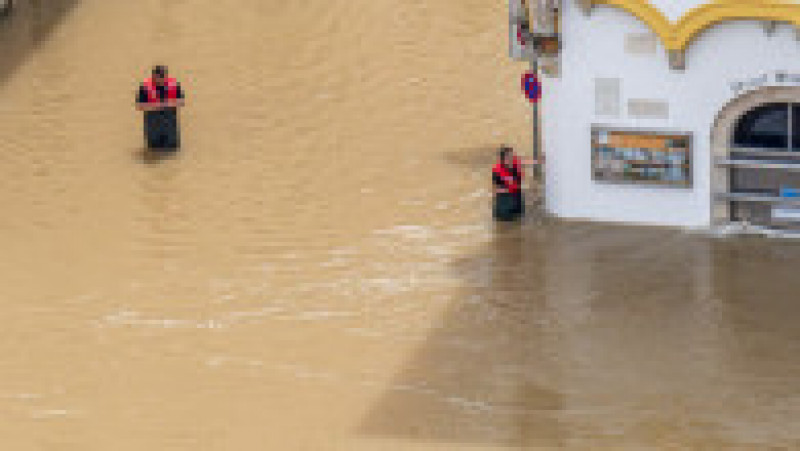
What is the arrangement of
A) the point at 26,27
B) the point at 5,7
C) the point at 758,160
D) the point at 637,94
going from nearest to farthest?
the point at 758,160 < the point at 637,94 < the point at 26,27 < the point at 5,7

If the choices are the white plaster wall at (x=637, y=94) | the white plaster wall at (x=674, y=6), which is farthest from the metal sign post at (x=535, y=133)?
the white plaster wall at (x=674, y=6)

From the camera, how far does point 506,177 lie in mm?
27594

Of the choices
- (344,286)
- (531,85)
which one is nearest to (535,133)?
(531,85)

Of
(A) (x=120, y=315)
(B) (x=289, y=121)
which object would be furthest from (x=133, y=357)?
(B) (x=289, y=121)

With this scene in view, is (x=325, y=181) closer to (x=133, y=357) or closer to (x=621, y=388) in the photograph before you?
(x=133, y=357)

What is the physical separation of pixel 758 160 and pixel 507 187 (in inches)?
141

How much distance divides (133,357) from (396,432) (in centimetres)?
412

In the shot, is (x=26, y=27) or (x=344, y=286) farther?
(x=26, y=27)

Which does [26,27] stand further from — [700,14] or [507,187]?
[700,14]

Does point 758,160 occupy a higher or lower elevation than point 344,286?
higher

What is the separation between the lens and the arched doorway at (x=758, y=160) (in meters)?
26.0

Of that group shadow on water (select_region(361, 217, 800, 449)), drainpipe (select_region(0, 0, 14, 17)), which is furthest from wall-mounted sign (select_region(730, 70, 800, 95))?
drainpipe (select_region(0, 0, 14, 17))

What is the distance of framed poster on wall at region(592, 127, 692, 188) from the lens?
26.9 m

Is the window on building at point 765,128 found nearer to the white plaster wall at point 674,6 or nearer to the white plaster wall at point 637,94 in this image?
the white plaster wall at point 637,94
